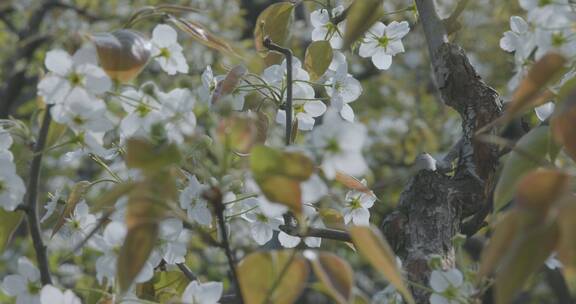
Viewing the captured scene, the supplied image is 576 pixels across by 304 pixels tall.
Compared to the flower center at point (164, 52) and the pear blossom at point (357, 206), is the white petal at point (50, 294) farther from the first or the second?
the pear blossom at point (357, 206)

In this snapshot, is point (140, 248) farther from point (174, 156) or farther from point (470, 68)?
point (470, 68)

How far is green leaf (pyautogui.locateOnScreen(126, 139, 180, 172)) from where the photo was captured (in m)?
0.68

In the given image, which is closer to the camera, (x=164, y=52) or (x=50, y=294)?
(x=50, y=294)

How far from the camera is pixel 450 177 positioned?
3.81ft

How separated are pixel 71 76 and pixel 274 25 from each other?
40cm

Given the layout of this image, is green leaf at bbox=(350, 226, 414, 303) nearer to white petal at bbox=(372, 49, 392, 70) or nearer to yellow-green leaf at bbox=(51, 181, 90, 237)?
yellow-green leaf at bbox=(51, 181, 90, 237)


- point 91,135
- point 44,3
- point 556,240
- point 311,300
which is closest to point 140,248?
point 91,135

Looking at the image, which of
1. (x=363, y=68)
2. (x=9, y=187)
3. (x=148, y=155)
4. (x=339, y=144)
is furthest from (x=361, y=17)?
(x=363, y=68)

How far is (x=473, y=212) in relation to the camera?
115 cm

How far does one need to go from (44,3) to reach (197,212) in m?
3.92

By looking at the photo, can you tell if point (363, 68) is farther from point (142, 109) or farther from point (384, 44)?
point (142, 109)

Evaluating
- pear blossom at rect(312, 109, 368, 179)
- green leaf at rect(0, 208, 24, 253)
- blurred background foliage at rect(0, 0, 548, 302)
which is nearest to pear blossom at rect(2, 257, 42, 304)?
green leaf at rect(0, 208, 24, 253)

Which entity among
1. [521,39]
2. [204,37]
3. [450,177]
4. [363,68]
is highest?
[521,39]

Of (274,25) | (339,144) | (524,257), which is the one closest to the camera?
(524,257)
